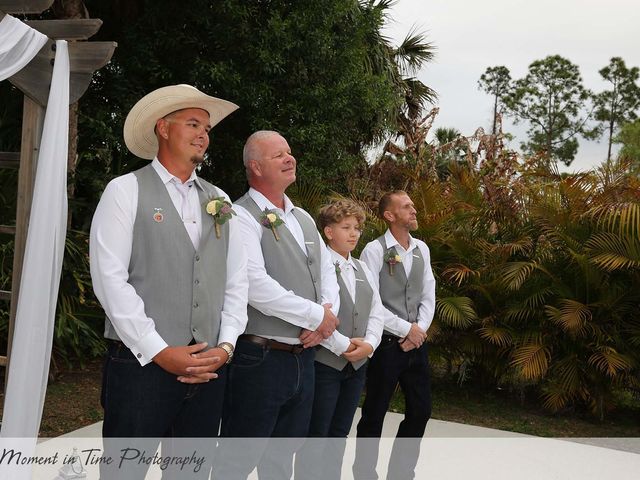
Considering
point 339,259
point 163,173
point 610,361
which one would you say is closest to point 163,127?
point 163,173

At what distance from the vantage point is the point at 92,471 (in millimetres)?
4926

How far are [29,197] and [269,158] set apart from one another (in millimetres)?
1618

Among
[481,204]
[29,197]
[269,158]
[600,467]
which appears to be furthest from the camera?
[481,204]

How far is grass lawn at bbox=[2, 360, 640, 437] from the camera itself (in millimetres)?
7402

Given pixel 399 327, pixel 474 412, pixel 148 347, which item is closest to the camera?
pixel 148 347

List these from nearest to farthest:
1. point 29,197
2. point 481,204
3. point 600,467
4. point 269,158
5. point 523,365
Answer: point 269,158 < point 29,197 < point 600,467 < point 523,365 < point 481,204

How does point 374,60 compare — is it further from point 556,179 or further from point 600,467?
point 600,467

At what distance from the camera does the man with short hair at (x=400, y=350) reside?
4609mm

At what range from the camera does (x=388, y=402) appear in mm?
4680

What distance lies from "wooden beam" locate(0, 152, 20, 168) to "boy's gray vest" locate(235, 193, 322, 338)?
68.9 inches

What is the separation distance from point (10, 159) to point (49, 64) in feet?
2.36

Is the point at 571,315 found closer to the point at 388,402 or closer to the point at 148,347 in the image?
the point at 388,402

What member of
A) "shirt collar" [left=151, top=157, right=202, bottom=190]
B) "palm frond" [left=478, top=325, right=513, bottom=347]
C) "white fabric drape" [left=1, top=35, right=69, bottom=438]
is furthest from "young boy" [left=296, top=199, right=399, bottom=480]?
"palm frond" [left=478, top=325, right=513, bottom=347]

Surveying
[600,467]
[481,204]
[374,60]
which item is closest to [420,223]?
[481,204]
